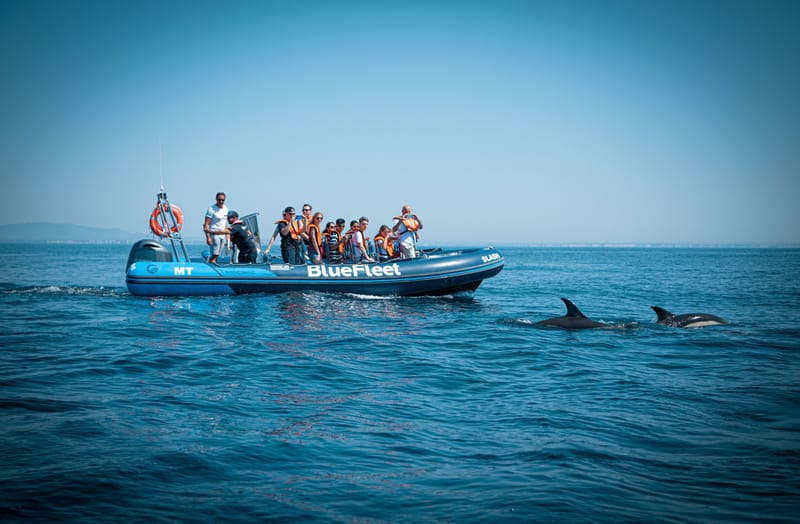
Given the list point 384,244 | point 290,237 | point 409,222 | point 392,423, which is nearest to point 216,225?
point 290,237

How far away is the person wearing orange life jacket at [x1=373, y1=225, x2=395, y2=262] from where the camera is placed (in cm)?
1719

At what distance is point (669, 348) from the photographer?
9.85 m

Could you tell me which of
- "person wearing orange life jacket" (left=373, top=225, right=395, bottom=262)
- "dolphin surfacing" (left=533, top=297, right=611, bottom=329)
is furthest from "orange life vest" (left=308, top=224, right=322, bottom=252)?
"dolphin surfacing" (left=533, top=297, right=611, bottom=329)

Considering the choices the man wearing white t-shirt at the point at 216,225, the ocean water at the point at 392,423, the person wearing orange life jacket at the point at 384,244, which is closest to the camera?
the ocean water at the point at 392,423

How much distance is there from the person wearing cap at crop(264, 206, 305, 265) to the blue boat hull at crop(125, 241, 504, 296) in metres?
0.91

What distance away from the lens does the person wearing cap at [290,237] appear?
1533 centimetres

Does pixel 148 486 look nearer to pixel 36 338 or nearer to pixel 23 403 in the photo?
pixel 23 403

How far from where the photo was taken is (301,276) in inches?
606

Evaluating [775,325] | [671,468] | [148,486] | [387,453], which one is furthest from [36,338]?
[775,325]

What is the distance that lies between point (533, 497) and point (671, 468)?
1457 mm

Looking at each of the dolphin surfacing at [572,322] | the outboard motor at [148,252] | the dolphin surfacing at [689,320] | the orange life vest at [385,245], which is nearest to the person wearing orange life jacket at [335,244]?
the orange life vest at [385,245]

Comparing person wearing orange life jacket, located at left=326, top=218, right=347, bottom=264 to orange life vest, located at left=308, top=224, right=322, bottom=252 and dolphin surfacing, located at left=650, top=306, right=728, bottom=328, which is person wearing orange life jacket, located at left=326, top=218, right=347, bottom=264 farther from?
dolphin surfacing, located at left=650, top=306, right=728, bottom=328

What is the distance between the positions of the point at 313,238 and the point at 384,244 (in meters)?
2.45

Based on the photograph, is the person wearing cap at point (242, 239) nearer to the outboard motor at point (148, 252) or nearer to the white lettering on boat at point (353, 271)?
the white lettering on boat at point (353, 271)
